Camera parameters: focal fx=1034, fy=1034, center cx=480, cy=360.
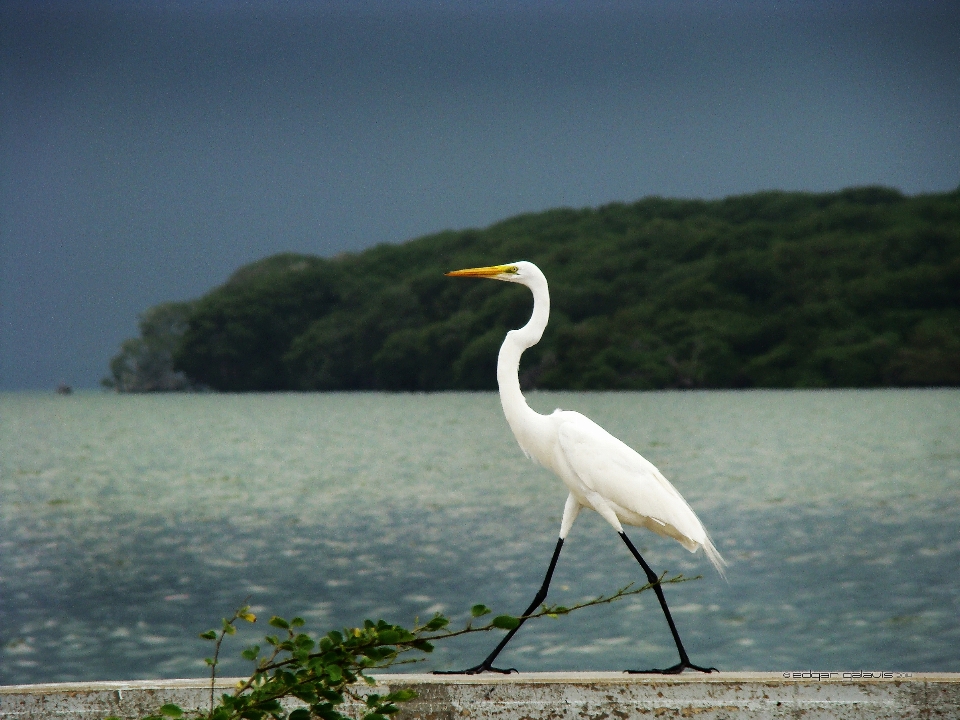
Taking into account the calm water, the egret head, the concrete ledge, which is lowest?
the calm water

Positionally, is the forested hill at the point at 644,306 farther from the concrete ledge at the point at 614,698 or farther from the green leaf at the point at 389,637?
the green leaf at the point at 389,637

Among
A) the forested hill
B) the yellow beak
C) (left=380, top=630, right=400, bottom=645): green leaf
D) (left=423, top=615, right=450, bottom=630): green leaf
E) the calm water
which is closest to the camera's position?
(left=380, top=630, right=400, bottom=645): green leaf

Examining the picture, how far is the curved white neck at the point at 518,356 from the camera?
4527 mm

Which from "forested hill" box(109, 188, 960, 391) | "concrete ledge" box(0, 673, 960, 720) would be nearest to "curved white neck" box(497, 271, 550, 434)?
"concrete ledge" box(0, 673, 960, 720)

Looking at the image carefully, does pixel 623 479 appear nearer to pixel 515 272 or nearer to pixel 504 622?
pixel 515 272

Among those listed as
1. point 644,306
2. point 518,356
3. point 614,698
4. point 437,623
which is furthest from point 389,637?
point 644,306

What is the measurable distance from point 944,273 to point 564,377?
23.0m

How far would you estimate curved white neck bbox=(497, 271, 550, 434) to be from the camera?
4.53 meters

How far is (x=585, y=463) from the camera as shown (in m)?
4.44

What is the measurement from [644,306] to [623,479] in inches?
2383

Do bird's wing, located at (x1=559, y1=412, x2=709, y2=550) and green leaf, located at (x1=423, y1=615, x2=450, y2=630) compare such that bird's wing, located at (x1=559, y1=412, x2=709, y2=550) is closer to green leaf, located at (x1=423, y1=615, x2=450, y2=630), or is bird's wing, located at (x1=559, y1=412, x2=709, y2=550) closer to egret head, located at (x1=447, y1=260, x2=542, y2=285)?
egret head, located at (x1=447, y1=260, x2=542, y2=285)

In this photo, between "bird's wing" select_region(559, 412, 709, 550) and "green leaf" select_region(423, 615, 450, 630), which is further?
"bird's wing" select_region(559, 412, 709, 550)

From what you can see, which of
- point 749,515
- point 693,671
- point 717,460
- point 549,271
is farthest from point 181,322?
point 693,671

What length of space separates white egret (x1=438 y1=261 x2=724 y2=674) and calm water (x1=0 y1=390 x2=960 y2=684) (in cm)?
479
